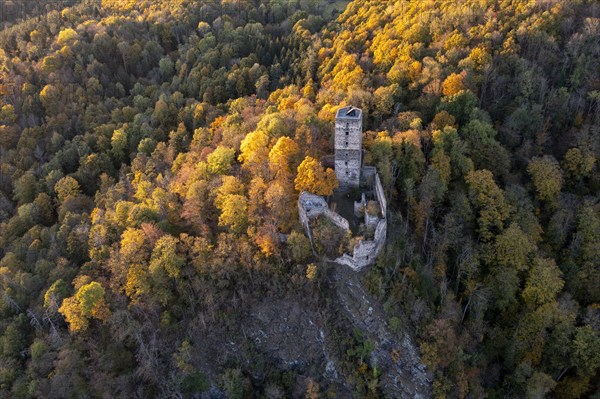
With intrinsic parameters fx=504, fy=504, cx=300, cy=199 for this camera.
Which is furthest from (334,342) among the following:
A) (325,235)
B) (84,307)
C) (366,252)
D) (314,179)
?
(84,307)

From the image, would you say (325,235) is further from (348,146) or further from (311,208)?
(348,146)

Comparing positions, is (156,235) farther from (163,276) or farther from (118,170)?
(118,170)

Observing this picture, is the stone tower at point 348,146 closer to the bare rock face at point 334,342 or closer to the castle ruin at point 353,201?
the castle ruin at point 353,201

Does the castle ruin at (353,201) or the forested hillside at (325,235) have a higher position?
the castle ruin at (353,201)

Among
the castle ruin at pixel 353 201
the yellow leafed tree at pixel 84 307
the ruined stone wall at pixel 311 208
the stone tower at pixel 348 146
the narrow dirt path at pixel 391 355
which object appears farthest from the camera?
the stone tower at pixel 348 146

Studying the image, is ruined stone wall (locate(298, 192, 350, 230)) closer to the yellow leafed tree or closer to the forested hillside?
the forested hillside

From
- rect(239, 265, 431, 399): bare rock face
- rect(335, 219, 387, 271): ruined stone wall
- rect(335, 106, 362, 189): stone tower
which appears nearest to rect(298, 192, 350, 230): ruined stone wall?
rect(335, 219, 387, 271): ruined stone wall

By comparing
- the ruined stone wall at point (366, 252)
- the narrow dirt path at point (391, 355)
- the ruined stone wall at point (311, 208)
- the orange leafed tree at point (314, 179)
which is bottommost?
the narrow dirt path at point (391, 355)

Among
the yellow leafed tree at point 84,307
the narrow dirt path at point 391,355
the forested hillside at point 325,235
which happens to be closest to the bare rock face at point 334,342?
the narrow dirt path at point 391,355
